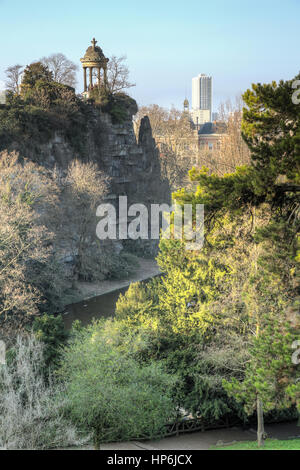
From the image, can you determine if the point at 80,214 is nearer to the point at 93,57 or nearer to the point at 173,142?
the point at 93,57

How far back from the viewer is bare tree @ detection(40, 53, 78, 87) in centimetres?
4766

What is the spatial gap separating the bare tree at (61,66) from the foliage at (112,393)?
1411 inches

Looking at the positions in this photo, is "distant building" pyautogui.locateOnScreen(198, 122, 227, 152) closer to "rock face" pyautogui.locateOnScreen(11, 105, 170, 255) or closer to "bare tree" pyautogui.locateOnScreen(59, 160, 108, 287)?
"rock face" pyautogui.locateOnScreen(11, 105, 170, 255)

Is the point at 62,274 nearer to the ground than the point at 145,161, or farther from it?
nearer to the ground

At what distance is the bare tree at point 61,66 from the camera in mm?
47656

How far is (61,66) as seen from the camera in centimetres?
4841

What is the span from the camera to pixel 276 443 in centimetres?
1591

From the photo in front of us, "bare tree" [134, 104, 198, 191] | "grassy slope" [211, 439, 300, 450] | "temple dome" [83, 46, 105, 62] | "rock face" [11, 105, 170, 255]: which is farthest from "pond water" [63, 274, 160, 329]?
"bare tree" [134, 104, 198, 191]

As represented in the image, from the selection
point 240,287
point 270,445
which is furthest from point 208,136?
point 270,445

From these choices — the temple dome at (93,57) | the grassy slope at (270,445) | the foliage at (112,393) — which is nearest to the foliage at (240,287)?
the grassy slope at (270,445)

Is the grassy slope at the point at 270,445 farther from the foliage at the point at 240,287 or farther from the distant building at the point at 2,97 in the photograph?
the distant building at the point at 2,97

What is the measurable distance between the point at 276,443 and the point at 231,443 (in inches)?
62.9
